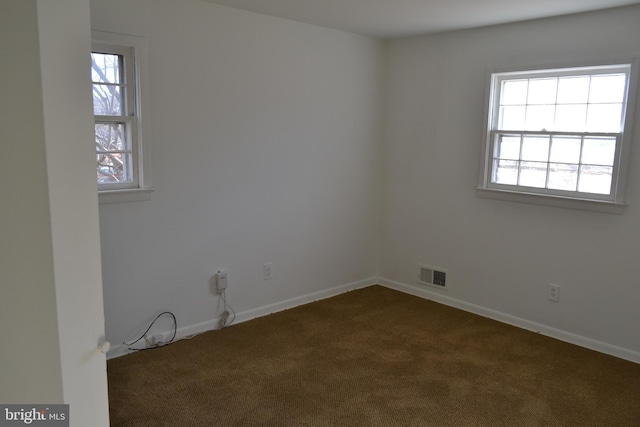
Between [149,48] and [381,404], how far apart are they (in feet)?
8.64

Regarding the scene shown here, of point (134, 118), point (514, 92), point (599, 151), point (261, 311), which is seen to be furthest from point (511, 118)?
point (134, 118)

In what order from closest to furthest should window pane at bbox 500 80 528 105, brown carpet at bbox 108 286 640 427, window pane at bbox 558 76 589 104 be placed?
1. brown carpet at bbox 108 286 640 427
2. window pane at bbox 558 76 589 104
3. window pane at bbox 500 80 528 105

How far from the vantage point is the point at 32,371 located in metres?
1.27

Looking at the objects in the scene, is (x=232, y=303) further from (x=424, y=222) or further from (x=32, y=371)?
(x=32, y=371)

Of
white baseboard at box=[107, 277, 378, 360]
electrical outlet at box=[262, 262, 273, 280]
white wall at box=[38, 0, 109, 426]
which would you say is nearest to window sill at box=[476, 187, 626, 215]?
white baseboard at box=[107, 277, 378, 360]

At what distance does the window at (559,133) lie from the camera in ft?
11.3

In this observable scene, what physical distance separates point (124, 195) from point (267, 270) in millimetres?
1369

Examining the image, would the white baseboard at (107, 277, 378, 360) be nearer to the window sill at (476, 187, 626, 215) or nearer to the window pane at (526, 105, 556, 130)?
the window sill at (476, 187, 626, 215)

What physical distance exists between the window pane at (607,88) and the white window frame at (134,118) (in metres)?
3.09

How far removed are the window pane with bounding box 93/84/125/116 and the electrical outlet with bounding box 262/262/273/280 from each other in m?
1.63

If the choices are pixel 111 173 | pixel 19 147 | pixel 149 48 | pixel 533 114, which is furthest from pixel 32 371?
pixel 533 114

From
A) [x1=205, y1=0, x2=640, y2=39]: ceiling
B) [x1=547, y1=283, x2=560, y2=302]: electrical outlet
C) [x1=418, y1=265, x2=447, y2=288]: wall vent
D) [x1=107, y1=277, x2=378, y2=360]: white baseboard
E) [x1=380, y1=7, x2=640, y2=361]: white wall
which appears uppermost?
[x1=205, y1=0, x2=640, y2=39]: ceiling

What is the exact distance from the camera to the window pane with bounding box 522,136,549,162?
3826 millimetres

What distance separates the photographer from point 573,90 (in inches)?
144
